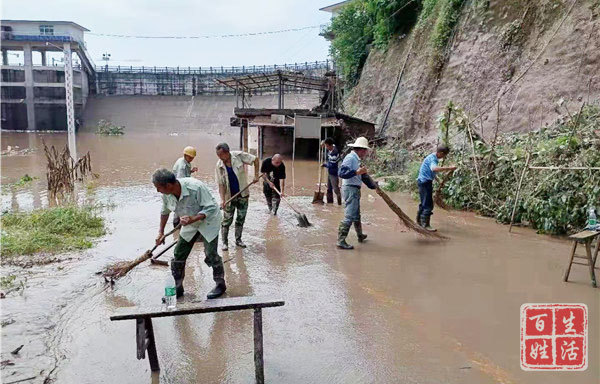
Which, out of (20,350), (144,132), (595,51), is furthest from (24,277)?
(144,132)

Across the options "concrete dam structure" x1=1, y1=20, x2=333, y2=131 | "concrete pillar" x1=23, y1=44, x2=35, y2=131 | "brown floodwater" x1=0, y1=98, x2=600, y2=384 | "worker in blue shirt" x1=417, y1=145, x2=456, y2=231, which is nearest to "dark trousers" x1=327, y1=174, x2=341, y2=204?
"brown floodwater" x1=0, y1=98, x2=600, y2=384

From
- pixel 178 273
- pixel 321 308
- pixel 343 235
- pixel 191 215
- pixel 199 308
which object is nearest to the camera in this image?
pixel 199 308

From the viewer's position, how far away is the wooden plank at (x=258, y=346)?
132 inches

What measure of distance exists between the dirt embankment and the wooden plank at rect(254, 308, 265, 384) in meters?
7.69

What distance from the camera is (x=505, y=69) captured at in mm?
13812

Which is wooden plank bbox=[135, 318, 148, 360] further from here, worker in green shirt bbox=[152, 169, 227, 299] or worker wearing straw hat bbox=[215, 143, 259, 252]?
worker wearing straw hat bbox=[215, 143, 259, 252]

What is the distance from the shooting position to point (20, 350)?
3.95 metres

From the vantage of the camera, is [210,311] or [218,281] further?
[218,281]

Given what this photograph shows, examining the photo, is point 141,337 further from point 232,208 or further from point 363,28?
point 363,28

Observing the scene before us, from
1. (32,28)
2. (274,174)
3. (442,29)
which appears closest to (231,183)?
(274,174)

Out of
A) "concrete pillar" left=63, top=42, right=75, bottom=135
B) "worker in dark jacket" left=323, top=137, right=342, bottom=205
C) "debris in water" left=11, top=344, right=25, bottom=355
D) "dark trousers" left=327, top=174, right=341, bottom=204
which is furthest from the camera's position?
"concrete pillar" left=63, top=42, right=75, bottom=135

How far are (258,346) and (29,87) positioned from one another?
138 feet

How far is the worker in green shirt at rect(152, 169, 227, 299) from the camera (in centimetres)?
433

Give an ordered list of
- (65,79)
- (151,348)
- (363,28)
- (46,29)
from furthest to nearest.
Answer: (46,29) → (65,79) → (363,28) → (151,348)
